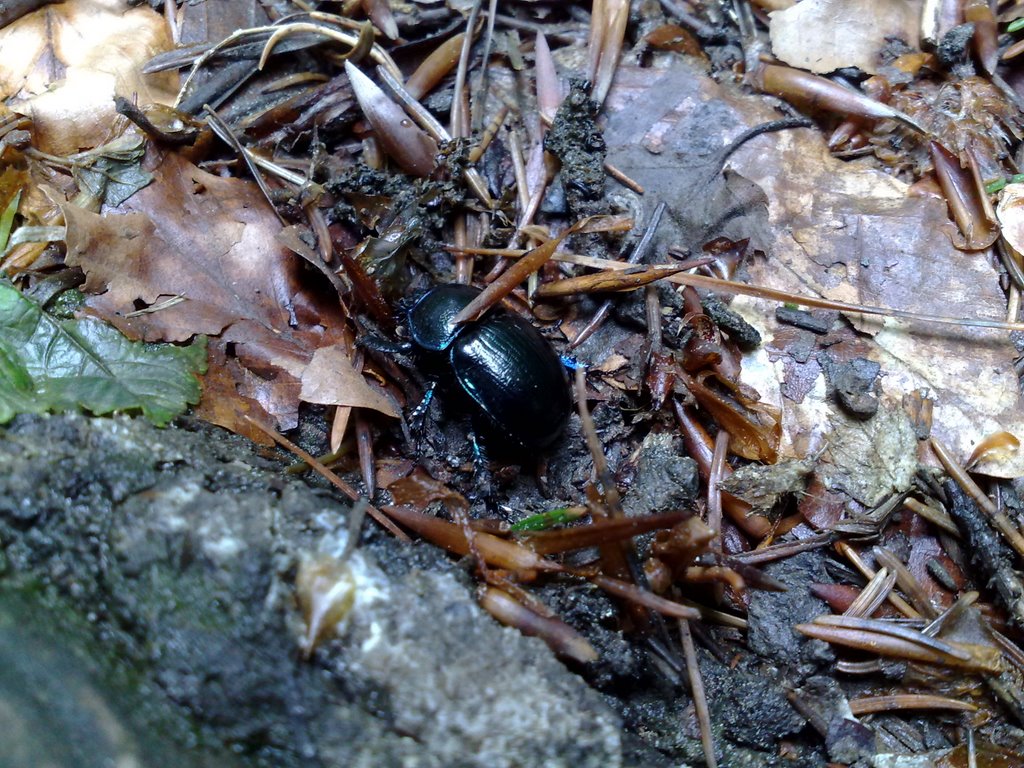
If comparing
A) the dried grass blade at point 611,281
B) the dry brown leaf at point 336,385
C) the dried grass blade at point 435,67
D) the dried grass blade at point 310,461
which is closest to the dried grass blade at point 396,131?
the dried grass blade at point 435,67

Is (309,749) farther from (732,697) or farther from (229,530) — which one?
(732,697)

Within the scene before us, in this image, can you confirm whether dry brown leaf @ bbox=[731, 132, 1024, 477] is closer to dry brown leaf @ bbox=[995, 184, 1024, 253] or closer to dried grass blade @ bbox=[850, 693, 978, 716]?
dry brown leaf @ bbox=[995, 184, 1024, 253]

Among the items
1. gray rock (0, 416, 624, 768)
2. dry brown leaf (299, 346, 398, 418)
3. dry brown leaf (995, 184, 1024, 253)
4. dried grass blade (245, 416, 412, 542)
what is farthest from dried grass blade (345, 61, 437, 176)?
dry brown leaf (995, 184, 1024, 253)

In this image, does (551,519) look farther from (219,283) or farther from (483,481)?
(219,283)

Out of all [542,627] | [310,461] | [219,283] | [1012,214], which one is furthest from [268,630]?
[1012,214]

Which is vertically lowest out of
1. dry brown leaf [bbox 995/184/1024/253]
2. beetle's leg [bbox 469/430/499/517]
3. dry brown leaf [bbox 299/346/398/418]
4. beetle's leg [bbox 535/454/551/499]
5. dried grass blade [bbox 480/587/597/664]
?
beetle's leg [bbox 535/454/551/499]

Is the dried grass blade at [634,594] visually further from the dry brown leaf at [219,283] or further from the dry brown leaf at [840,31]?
the dry brown leaf at [840,31]
